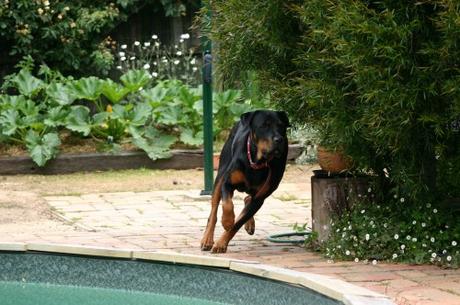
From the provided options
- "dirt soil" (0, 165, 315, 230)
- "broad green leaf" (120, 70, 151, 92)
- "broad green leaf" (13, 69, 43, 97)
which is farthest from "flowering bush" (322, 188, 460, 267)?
"broad green leaf" (13, 69, 43, 97)

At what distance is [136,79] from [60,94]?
1002 millimetres

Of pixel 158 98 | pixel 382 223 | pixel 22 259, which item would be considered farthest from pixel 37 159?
pixel 382 223

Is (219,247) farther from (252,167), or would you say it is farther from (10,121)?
(10,121)

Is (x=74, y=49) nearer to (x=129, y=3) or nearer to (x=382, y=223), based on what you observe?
(x=129, y=3)

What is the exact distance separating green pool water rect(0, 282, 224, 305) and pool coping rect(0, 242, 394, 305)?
0.22 meters

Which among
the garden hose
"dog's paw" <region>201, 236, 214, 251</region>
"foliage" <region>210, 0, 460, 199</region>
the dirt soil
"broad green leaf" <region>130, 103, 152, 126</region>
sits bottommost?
the dirt soil

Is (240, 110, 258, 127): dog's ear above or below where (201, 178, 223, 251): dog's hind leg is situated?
above

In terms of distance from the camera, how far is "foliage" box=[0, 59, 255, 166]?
12.6 m

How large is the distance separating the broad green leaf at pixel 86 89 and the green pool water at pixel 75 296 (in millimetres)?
6289

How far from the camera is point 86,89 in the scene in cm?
1298

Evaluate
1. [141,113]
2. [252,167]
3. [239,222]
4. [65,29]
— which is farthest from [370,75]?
[65,29]

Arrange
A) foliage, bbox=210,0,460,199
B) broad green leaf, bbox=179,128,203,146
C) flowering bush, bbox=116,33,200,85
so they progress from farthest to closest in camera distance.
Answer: flowering bush, bbox=116,33,200,85 → broad green leaf, bbox=179,128,203,146 → foliage, bbox=210,0,460,199

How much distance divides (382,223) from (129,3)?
8.58 m

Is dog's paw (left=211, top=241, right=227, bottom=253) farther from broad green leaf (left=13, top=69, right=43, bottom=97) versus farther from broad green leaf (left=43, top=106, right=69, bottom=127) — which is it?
broad green leaf (left=13, top=69, right=43, bottom=97)
